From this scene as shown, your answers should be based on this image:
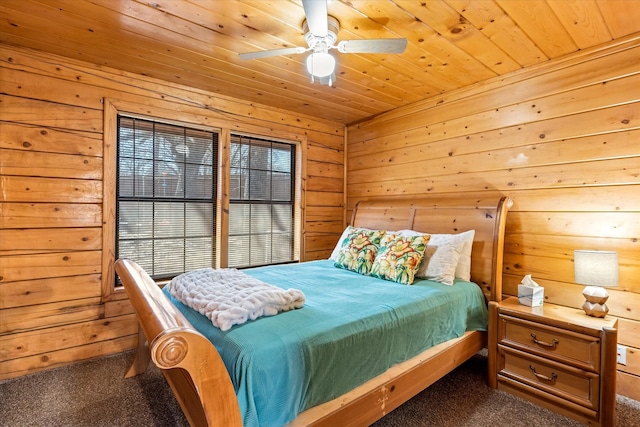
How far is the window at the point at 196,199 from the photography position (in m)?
2.82

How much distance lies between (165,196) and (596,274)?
11.1 feet

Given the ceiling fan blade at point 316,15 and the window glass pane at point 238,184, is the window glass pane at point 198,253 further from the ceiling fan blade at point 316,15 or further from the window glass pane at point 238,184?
the ceiling fan blade at point 316,15

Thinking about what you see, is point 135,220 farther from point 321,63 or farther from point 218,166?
point 321,63

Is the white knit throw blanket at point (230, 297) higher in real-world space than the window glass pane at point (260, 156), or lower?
lower

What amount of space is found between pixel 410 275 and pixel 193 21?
7.38ft

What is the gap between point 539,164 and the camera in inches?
97.4

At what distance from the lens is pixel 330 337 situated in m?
1.44

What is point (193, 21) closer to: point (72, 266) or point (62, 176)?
point (62, 176)

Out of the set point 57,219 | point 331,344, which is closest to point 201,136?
point 57,219

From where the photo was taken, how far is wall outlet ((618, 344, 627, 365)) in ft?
6.89

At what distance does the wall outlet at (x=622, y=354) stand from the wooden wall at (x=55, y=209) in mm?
3736

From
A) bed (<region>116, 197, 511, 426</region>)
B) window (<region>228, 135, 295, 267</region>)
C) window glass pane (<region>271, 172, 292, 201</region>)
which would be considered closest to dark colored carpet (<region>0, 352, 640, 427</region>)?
bed (<region>116, 197, 511, 426</region>)

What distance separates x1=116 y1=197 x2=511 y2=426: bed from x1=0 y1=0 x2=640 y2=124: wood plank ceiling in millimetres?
1174

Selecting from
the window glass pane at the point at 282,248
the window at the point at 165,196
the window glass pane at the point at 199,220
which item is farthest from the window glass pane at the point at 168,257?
the window glass pane at the point at 282,248
